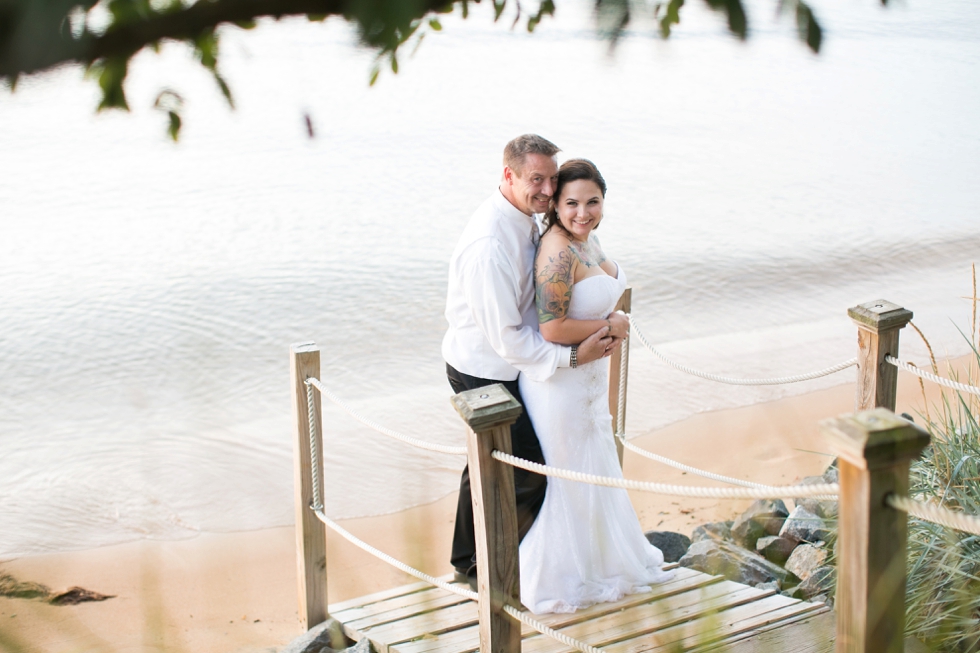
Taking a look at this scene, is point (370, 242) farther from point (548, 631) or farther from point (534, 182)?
point (548, 631)

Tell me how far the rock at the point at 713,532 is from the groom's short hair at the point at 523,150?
274 cm

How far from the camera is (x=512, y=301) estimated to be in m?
3.91

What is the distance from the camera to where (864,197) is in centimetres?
1816

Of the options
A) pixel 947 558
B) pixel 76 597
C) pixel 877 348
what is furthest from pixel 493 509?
pixel 76 597

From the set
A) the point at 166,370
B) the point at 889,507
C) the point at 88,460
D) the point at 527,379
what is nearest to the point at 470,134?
the point at 166,370

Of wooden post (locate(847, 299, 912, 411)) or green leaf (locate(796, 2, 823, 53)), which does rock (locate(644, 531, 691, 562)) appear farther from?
green leaf (locate(796, 2, 823, 53))

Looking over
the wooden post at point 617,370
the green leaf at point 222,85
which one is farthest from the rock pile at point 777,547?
the green leaf at point 222,85

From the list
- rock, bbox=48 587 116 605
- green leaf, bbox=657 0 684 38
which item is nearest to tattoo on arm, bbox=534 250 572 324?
green leaf, bbox=657 0 684 38

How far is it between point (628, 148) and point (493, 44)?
14333 mm

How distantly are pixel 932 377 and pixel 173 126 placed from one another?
10.8 feet

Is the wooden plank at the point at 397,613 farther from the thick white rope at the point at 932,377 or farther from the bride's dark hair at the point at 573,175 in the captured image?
the thick white rope at the point at 932,377

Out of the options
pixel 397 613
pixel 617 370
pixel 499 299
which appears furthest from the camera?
pixel 617 370

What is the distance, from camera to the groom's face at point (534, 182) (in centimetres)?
389

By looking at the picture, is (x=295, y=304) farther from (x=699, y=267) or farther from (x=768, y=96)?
(x=768, y=96)
